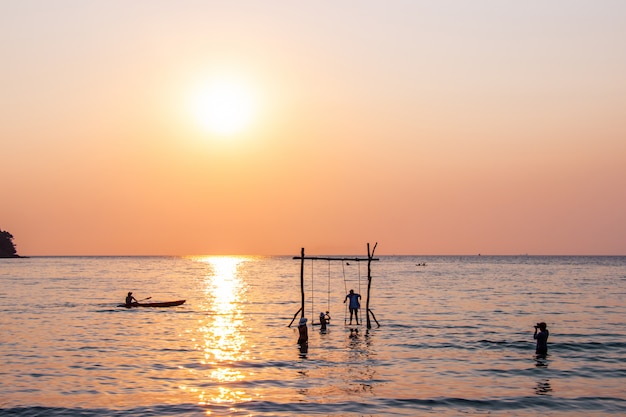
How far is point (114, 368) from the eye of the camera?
28.4 metres

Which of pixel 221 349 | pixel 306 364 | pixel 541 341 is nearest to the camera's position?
pixel 306 364

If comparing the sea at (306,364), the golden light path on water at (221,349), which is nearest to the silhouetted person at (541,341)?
the sea at (306,364)

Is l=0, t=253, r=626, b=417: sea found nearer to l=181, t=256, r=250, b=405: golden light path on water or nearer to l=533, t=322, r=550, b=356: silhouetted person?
l=181, t=256, r=250, b=405: golden light path on water

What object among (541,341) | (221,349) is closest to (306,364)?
(221,349)

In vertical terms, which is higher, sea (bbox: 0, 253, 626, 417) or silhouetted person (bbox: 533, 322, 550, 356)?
silhouetted person (bbox: 533, 322, 550, 356)

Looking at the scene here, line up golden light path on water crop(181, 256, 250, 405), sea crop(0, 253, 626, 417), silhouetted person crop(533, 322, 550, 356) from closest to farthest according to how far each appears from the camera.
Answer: sea crop(0, 253, 626, 417)
golden light path on water crop(181, 256, 250, 405)
silhouetted person crop(533, 322, 550, 356)

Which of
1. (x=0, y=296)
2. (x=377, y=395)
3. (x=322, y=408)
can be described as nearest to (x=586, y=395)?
(x=377, y=395)

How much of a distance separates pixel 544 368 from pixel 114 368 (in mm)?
18746

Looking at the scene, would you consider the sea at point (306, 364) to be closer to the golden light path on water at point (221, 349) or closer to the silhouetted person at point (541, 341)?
the golden light path on water at point (221, 349)

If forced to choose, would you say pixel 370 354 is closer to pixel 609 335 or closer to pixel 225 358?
pixel 225 358

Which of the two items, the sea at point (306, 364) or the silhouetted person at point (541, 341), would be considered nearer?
the sea at point (306, 364)

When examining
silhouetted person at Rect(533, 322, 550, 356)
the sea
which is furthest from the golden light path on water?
silhouetted person at Rect(533, 322, 550, 356)

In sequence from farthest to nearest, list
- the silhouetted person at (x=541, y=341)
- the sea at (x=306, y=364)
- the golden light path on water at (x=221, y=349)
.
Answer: the silhouetted person at (x=541, y=341)
the golden light path on water at (x=221, y=349)
the sea at (x=306, y=364)

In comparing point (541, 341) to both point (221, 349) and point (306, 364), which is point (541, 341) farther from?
point (221, 349)
